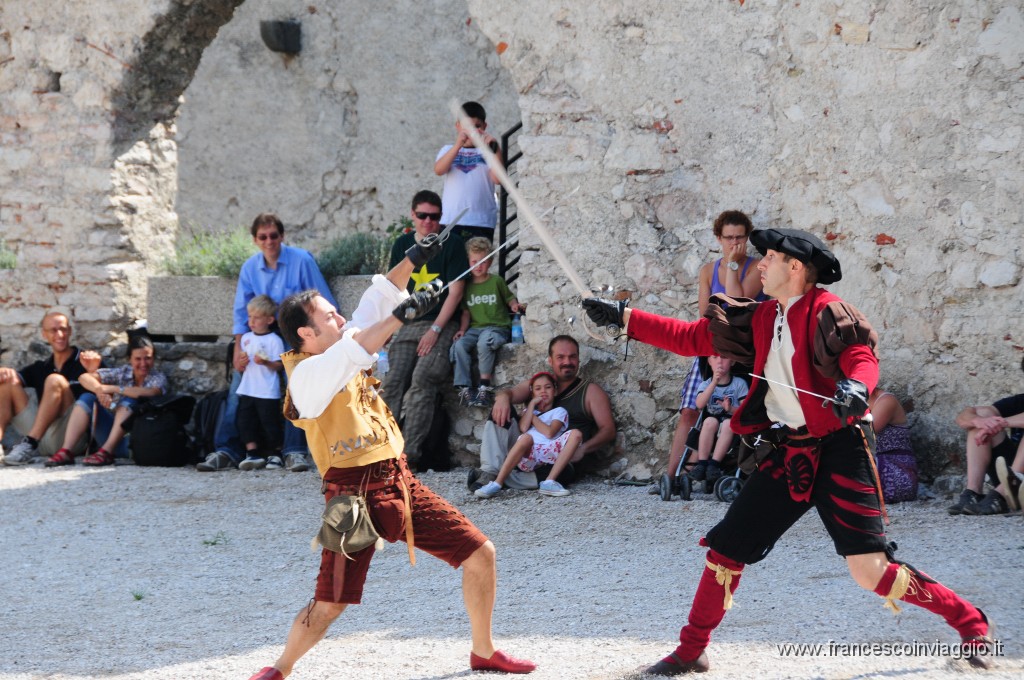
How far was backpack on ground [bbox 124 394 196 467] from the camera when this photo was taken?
27.7 feet

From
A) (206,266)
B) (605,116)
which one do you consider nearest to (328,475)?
(605,116)

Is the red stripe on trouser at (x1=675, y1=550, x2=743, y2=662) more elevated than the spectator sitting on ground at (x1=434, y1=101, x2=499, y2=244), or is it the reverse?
the spectator sitting on ground at (x1=434, y1=101, x2=499, y2=244)

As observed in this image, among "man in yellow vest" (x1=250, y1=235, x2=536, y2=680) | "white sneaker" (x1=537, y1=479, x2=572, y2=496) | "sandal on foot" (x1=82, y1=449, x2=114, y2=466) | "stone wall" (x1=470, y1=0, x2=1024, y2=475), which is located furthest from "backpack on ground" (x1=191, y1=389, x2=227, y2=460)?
"man in yellow vest" (x1=250, y1=235, x2=536, y2=680)

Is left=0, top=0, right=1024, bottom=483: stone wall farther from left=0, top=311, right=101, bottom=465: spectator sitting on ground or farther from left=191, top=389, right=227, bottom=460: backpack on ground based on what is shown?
left=191, top=389, right=227, bottom=460: backpack on ground

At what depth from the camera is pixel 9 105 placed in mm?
9625

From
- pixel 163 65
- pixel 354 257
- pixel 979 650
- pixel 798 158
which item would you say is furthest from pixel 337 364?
pixel 163 65

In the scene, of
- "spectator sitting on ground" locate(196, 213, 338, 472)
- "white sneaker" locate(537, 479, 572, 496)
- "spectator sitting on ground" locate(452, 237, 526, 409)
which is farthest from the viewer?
"spectator sitting on ground" locate(196, 213, 338, 472)

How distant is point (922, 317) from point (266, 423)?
4437 mm

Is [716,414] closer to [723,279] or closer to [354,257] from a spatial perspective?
[723,279]

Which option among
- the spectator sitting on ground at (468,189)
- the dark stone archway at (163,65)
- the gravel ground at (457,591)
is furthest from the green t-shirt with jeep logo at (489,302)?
the dark stone archway at (163,65)

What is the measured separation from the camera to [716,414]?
22.2 ft

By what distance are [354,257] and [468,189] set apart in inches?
50.5

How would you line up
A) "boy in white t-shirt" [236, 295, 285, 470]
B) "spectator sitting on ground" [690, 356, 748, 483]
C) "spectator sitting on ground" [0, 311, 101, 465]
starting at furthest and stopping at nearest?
"spectator sitting on ground" [0, 311, 101, 465], "boy in white t-shirt" [236, 295, 285, 470], "spectator sitting on ground" [690, 356, 748, 483]

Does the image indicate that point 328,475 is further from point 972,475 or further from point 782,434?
point 972,475
